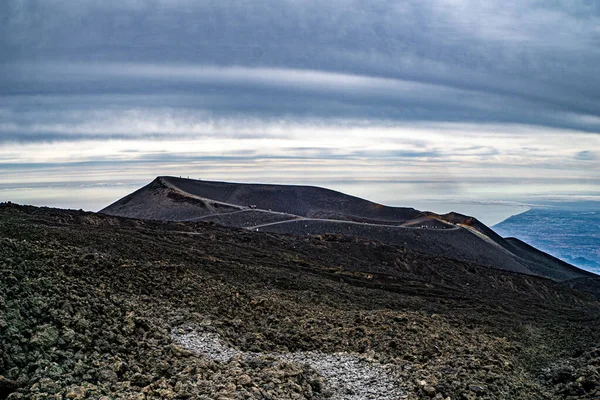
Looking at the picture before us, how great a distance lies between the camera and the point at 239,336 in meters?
15.3

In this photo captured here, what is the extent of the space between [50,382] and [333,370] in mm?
6481

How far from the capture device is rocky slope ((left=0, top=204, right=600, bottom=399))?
35.4ft

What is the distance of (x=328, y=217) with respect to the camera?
290 feet

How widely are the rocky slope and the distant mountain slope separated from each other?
3686 centimetres

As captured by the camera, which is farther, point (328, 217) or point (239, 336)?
point (328, 217)

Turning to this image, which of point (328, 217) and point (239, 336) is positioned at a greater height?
point (328, 217)

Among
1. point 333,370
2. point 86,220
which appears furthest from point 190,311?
point 86,220

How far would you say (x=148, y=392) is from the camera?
32.8 feet

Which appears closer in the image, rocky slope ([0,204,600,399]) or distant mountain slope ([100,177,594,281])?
rocky slope ([0,204,600,399])

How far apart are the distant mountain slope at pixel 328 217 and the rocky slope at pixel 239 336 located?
3686 cm

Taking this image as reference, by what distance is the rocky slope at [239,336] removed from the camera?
35.4 ft

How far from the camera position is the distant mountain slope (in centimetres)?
6688

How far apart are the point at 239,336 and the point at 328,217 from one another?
73287 mm

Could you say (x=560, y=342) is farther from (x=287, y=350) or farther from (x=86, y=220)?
(x=86, y=220)
